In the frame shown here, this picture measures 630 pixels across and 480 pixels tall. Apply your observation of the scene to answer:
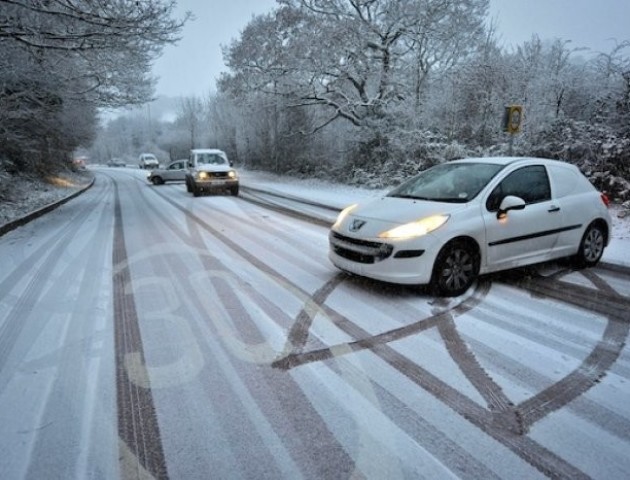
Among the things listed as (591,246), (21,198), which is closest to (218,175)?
(21,198)

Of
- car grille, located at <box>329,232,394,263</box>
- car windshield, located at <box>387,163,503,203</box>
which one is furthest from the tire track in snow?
car windshield, located at <box>387,163,503,203</box>

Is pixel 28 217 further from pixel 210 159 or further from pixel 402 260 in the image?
pixel 402 260

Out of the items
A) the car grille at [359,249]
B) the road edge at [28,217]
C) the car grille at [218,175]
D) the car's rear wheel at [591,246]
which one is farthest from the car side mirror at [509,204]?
the car grille at [218,175]

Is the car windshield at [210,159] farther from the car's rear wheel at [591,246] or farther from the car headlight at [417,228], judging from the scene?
the car's rear wheel at [591,246]

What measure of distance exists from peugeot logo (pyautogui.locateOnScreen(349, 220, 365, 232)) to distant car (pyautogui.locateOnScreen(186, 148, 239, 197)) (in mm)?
12773

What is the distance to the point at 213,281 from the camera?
5633 mm

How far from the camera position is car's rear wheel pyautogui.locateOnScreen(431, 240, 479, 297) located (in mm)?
4797

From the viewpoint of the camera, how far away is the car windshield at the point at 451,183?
17.3 feet

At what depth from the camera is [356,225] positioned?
17.0 ft

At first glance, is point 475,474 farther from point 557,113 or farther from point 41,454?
point 557,113

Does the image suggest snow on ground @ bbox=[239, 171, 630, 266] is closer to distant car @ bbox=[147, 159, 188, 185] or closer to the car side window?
the car side window

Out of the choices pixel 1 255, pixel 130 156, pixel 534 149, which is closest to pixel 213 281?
pixel 1 255

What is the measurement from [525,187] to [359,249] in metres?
2.38

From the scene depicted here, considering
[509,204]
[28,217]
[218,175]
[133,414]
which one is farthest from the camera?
[218,175]
